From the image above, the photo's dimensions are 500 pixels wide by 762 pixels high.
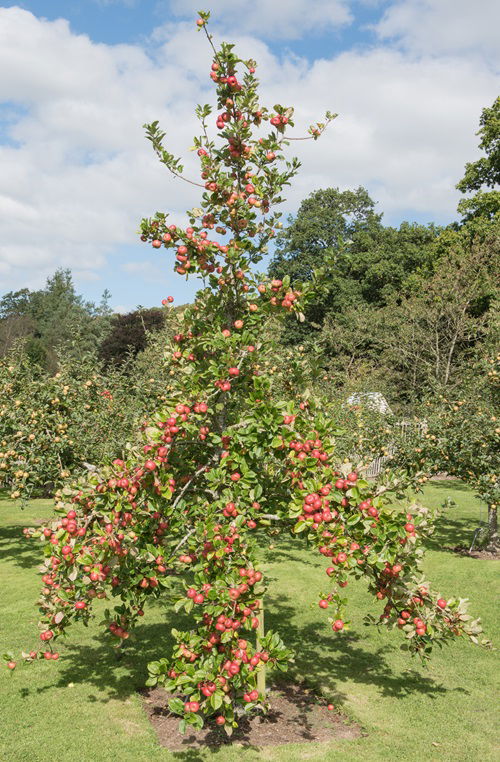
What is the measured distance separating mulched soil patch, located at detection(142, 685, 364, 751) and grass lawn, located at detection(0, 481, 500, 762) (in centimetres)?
16

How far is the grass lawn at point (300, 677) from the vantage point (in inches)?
257

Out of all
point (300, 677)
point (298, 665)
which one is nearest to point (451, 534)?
point (298, 665)

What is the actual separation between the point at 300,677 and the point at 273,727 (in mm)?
1505

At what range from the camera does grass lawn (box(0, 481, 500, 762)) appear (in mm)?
6520

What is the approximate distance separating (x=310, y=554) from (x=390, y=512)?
1088 cm

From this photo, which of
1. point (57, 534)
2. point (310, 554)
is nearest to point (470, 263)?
point (310, 554)

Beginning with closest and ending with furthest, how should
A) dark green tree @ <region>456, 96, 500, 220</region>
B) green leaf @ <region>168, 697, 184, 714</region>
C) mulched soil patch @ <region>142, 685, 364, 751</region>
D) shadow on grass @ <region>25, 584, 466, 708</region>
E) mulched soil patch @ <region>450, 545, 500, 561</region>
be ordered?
green leaf @ <region>168, 697, 184, 714</region>
mulched soil patch @ <region>142, 685, 364, 751</region>
shadow on grass @ <region>25, 584, 466, 708</region>
mulched soil patch @ <region>450, 545, 500, 561</region>
dark green tree @ <region>456, 96, 500, 220</region>

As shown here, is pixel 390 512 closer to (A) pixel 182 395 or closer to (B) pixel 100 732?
(A) pixel 182 395

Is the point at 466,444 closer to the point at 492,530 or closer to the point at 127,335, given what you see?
the point at 492,530

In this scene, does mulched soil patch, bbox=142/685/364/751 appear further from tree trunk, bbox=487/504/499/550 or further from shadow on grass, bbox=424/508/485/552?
tree trunk, bbox=487/504/499/550

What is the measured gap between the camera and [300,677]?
8.50 meters

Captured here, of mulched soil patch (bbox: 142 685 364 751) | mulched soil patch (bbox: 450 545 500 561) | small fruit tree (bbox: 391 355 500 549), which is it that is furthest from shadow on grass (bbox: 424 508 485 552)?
mulched soil patch (bbox: 142 685 364 751)

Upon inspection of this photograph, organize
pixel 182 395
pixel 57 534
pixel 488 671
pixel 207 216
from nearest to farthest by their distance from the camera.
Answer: pixel 57 534 < pixel 182 395 < pixel 207 216 < pixel 488 671

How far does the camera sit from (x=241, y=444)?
20.4ft
